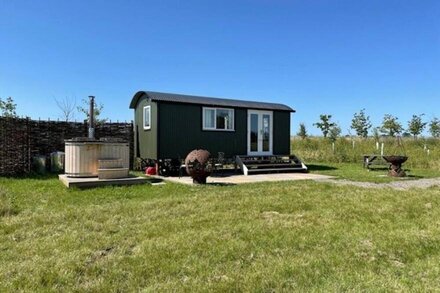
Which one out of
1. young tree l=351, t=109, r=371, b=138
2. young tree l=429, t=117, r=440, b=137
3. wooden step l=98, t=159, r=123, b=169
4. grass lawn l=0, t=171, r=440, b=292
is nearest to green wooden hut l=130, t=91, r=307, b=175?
wooden step l=98, t=159, r=123, b=169

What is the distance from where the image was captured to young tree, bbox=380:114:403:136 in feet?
89.4

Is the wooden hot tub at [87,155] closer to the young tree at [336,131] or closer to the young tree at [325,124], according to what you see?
the young tree at [336,131]

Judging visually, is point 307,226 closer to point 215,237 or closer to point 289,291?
point 215,237

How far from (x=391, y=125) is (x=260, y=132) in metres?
17.5

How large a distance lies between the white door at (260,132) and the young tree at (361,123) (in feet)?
63.4

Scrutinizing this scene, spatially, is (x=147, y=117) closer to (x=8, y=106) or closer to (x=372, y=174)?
(x=372, y=174)

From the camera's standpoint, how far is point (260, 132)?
14.5 m

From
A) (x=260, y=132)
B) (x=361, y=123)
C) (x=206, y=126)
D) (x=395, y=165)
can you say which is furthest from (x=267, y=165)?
(x=361, y=123)

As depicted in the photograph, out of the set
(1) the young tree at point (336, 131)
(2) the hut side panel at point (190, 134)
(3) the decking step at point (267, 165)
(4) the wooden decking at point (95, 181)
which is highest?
(1) the young tree at point (336, 131)

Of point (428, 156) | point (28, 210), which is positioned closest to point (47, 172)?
point (28, 210)

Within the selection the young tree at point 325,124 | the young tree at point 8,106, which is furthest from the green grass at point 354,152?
the young tree at point 8,106

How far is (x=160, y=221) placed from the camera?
496cm

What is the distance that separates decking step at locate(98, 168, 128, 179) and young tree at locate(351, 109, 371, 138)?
26.8 metres

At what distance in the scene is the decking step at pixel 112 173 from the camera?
27.8 feet
